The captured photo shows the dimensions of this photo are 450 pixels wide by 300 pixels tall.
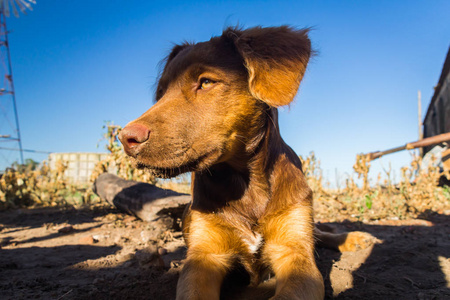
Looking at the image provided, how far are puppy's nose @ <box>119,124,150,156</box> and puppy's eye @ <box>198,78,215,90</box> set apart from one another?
549 millimetres

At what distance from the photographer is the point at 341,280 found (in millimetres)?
2471

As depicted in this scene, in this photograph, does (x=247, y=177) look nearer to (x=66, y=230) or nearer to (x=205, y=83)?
(x=205, y=83)

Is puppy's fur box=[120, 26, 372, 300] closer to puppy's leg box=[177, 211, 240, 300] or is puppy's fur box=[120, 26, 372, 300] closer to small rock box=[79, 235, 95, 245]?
puppy's leg box=[177, 211, 240, 300]

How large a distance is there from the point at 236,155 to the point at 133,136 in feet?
2.57

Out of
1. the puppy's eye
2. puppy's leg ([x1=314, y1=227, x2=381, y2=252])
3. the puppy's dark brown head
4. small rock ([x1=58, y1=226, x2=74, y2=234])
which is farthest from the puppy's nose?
small rock ([x1=58, y1=226, x2=74, y2=234])

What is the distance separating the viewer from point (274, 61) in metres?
2.17

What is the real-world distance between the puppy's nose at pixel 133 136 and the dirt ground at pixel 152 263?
3.90 feet

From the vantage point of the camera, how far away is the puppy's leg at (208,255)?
2.06 meters

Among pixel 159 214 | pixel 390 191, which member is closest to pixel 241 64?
pixel 159 214

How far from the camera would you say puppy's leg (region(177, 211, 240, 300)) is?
206 cm

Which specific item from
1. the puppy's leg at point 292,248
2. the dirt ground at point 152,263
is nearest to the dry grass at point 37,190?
the dirt ground at point 152,263

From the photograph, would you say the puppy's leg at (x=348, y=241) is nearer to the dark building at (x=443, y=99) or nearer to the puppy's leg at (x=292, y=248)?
the puppy's leg at (x=292, y=248)

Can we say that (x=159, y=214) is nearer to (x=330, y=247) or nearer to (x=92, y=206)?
(x=330, y=247)

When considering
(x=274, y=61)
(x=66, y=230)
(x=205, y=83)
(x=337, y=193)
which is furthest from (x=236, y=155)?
(x=337, y=193)
